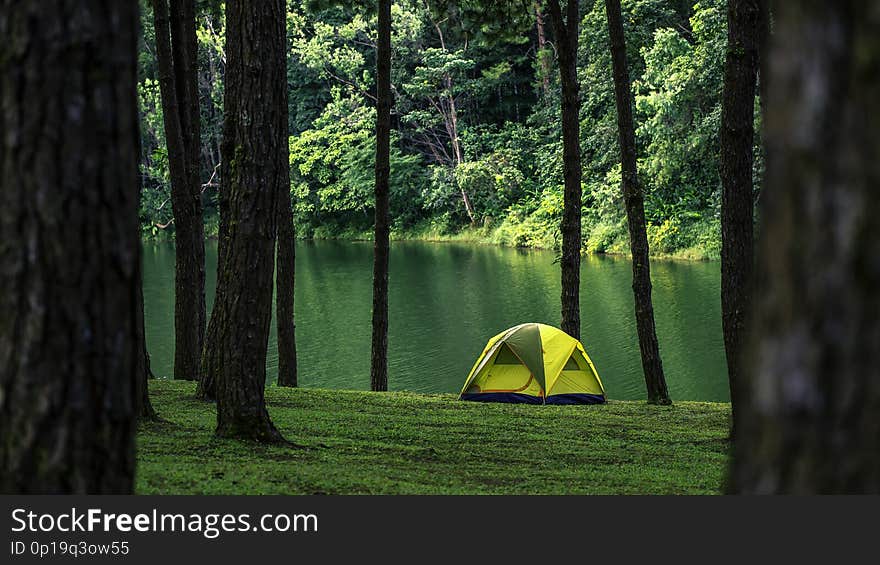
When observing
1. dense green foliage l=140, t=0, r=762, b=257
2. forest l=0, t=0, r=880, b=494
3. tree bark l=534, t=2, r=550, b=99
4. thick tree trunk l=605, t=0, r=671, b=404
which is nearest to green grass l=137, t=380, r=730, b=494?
forest l=0, t=0, r=880, b=494

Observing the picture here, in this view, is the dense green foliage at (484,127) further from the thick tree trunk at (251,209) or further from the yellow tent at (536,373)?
the thick tree trunk at (251,209)

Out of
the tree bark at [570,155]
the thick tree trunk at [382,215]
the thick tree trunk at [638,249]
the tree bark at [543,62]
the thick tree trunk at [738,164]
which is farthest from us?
the tree bark at [543,62]

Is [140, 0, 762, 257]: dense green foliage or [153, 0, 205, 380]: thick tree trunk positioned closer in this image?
[153, 0, 205, 380]: thick tree trunk

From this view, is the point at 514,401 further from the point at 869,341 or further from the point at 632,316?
the point at 632,316

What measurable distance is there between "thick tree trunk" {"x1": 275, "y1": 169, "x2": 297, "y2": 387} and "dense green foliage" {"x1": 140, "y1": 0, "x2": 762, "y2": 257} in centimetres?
2287

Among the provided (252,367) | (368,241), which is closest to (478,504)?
(252,367)

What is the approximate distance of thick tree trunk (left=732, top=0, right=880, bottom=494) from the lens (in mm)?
1616

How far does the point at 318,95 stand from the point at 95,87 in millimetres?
52093

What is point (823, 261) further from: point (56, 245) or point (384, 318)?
point (384, 318)

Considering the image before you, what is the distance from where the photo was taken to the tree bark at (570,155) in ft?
41.3

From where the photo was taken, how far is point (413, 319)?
25.5m

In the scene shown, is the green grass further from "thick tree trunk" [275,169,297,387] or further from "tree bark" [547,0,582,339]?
"tree bark" [547,0,582,339]

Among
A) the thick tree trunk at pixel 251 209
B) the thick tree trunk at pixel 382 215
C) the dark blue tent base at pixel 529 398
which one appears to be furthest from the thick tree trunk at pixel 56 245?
the thick tree trunk at pixel 382 215

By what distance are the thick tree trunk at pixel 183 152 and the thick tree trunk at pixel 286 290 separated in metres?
0.95
